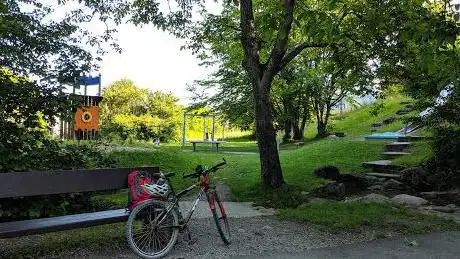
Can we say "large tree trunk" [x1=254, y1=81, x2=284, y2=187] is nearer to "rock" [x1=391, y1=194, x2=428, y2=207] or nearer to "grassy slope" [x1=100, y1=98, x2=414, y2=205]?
"grassy slope" [x1=100, y1=98, x2=414, y2=205]

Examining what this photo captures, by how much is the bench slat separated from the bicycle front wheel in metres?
0.25

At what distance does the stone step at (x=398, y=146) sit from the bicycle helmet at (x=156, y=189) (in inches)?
444

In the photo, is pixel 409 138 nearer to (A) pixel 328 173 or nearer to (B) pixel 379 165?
(B) pixel 379 165

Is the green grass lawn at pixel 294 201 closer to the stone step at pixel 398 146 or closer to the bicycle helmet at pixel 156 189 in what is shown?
the stone step at pixel 398 146

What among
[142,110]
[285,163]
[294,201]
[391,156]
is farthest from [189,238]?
[142,110]

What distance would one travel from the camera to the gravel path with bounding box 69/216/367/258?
5073mm

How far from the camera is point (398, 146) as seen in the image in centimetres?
1485

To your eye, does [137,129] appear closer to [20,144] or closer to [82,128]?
[82,128]

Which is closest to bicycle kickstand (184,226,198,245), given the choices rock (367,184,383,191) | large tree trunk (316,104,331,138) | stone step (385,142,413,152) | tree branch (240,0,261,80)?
tree branch (240,0,261,80)

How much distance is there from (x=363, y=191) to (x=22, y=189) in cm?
828

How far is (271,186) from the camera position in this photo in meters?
9.30

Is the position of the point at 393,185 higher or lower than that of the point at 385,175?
lower

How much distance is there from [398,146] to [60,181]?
39.9ft

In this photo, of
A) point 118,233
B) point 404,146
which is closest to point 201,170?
point 118,233
